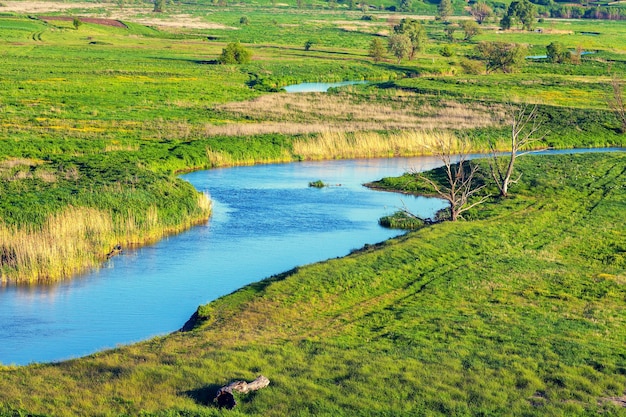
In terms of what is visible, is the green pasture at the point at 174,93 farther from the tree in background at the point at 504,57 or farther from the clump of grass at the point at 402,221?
the clump of grass at the point at 402,221

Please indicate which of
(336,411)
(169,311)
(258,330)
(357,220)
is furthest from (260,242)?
(336,411)

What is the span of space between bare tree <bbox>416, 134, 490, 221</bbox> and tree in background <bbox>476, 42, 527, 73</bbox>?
196 ft

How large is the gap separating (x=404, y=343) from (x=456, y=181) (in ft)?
64.5

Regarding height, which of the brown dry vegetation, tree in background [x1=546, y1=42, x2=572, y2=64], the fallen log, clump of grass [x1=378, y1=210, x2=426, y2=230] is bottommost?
clump of grass [x1=378, y1=210, x2=426, y2=230]

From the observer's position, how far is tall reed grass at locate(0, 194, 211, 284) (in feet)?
119

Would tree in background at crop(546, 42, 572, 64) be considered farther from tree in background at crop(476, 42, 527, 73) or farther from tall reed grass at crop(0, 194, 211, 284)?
tall reed grass at crop(0, 194, 211, 284)

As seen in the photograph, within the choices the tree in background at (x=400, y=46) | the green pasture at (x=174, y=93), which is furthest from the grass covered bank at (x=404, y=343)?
the tree in background at (x=400, y=46)

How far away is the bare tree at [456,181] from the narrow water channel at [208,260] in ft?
5.69

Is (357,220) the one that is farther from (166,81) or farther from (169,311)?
(166,81)

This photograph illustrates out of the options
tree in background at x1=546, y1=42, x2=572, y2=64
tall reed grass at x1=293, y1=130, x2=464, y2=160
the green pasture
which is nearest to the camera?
the green pasture

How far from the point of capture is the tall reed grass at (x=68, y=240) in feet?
119

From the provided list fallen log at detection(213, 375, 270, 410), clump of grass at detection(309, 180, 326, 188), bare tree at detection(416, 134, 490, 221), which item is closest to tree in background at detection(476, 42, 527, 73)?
bare tree at detection(416, 134, 490, 221)

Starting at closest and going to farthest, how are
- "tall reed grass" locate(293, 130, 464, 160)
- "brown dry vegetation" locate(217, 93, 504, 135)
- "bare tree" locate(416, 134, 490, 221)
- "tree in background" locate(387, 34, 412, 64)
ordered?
1. "bare tree" locate(416, 134, 490, 221)
2. "tall reed grass" locate(293, 130, 464, 160)
3. "brown dry vegetation" locate(217, 93, 504, 135)
4. "tree in background" locate(387, 34, 412, 64)

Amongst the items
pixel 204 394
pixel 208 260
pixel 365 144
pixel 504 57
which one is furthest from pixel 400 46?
pixel 204 394
